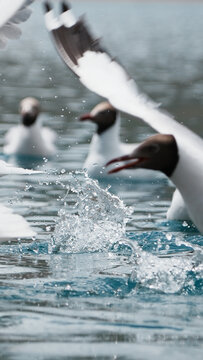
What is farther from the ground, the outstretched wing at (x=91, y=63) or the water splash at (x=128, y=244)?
the outstretched wing at (x=91, y=63)

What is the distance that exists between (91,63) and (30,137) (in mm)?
5703

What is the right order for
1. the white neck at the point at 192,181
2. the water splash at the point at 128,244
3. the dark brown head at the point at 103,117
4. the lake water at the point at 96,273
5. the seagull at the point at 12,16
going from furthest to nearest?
1. the dark brown head at the point at 103,117
2. the seagull at the point at 12,16
3. the white neck at the point at 192,181
4. the water splash at the point at 128,244
5. the lake water at the point at 96,273

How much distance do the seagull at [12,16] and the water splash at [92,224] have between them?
4.57ft

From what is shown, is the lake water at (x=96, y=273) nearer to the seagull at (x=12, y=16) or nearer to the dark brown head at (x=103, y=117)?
the dark brown head at (x=103, y=117)

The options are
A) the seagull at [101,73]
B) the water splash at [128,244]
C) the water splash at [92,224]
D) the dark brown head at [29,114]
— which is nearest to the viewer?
the water splash at [128,244]

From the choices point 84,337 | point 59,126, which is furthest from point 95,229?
point 59,126

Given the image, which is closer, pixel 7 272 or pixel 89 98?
pixel 7 272

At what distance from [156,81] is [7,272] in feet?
61.9

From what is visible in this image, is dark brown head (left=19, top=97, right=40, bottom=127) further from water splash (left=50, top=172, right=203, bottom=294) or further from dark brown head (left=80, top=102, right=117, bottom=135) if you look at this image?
water splash (left=50, top=172, right=203, bottom=294)

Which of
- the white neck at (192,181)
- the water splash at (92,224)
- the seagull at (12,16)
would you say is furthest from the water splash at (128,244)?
the seagull at (12,16)

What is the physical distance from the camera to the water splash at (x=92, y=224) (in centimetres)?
Result: 866

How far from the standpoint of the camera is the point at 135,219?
394 inches

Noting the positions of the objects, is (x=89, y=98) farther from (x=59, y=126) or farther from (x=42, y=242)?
(x=42, y=242)

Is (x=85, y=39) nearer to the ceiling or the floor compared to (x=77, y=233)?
nearer to the ceiling
